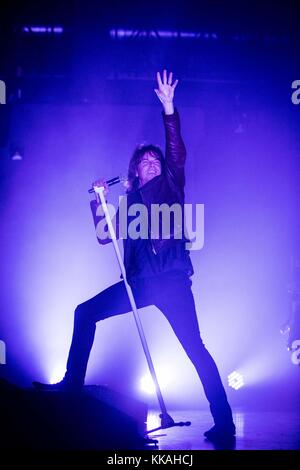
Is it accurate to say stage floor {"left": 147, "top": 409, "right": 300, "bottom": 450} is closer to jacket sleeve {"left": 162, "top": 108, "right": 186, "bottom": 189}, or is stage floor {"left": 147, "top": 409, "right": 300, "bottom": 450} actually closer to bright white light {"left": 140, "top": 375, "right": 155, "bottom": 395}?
bright white light {"left": 140, "top": 375, "right": 155, "bottom": 395}

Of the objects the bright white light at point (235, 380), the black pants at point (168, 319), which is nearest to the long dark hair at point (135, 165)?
the black pants at point (168, 319)

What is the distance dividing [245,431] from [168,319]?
3.16 feet

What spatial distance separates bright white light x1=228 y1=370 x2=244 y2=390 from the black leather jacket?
6.19 ft

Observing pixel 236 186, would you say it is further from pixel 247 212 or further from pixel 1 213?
pixel 1 213

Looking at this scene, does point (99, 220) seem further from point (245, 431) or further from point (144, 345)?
point (245, 431)

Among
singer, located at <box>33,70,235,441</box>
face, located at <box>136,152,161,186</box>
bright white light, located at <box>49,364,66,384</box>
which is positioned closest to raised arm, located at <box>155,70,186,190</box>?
singer, located at <box>33,70,235,441</box>

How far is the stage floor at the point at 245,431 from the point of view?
3.34 metres

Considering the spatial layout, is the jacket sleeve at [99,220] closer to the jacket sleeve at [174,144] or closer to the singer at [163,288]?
the singer at [163,288]

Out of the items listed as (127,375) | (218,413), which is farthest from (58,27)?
(218,413)

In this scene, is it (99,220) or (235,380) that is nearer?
(99,220)

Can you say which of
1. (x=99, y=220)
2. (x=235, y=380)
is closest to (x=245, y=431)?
(x=235, y=380)

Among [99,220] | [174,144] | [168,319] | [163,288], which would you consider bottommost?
[168,319]

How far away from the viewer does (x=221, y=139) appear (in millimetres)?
5535

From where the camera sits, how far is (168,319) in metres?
3.60
